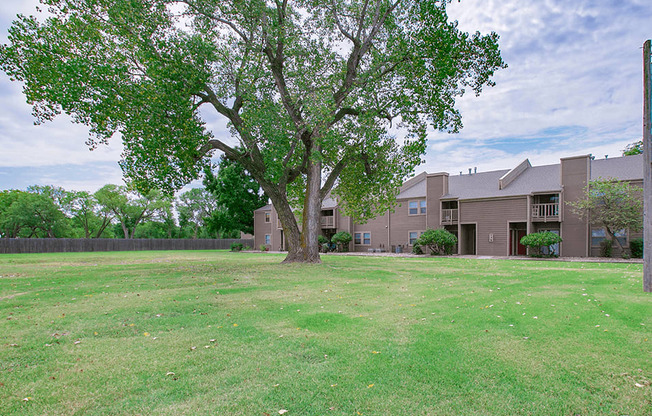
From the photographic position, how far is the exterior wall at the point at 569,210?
23.6m

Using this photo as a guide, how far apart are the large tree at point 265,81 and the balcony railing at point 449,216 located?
447 inches

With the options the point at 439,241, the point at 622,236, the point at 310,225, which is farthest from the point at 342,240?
the point at 622,236

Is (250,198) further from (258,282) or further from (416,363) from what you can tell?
(416,363)

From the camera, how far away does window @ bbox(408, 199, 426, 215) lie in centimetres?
3080

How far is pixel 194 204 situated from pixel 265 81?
48.4 meters

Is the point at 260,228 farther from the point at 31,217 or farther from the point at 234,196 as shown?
the point at 31,217

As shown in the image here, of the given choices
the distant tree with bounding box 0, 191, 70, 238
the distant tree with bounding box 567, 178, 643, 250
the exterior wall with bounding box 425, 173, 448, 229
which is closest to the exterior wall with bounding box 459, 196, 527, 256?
the exterior wall with bounding box 425, 173, 448, 229

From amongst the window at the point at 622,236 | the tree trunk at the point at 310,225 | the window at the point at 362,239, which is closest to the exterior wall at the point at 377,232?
the window at the point at 362,239

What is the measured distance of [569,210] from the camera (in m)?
23.9

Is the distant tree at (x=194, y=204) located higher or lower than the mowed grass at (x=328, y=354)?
higher

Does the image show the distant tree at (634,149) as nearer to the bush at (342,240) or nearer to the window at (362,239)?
the window at (362,239)

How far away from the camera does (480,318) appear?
594 centimetres

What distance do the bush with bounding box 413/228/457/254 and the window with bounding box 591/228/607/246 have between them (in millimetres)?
8379

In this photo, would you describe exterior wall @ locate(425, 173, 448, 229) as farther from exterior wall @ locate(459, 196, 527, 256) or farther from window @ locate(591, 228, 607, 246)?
window @ locate(591, 228, 607, 246)
